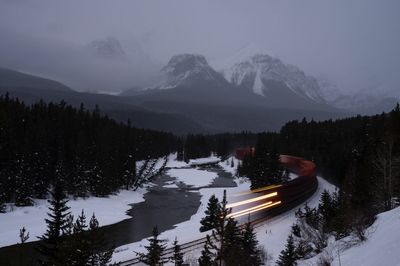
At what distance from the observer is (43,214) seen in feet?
201

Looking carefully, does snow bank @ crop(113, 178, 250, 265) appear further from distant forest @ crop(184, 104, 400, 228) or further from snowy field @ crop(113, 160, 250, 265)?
distant forest @ crop(184, 104, 400, 228)

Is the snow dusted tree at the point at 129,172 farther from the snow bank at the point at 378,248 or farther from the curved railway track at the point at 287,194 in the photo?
the snow bank at the point at 378,248

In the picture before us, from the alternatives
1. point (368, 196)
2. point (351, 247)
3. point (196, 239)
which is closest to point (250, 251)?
point (196, 239)

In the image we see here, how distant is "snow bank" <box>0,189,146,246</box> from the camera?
168 feet

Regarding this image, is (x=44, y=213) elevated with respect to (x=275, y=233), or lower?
lower

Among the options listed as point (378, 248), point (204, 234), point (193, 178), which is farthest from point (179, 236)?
point (193, 178)

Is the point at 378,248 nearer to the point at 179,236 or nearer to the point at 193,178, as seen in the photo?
the point at 179,236

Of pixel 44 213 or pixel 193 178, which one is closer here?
pixel 44 213

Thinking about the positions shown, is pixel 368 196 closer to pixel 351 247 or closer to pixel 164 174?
pixel 351 247

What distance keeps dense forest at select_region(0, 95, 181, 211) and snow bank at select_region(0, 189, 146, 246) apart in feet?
10.1

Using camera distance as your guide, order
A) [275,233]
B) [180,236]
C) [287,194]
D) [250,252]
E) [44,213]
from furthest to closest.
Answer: [44,213], [287,194], [180,236], [275,233], [250,252]

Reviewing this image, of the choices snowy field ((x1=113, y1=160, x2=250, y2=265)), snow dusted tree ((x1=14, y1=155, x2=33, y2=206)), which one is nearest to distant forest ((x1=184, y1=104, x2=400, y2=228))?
snowy field ((x1=113, y1=160, x2=250, y2=265))

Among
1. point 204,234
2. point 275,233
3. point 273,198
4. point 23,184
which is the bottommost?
point 204,234

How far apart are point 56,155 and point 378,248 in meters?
73.7
